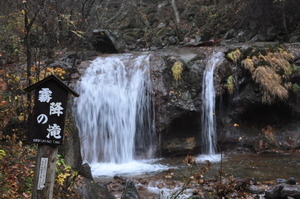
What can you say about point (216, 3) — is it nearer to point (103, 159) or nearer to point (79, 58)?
point (79, 58)

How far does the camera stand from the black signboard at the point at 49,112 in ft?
11.0

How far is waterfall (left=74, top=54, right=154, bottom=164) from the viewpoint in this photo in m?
10.5

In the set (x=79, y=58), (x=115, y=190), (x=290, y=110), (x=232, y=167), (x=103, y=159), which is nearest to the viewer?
(x=115, y=190)

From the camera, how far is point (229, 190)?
6195mm

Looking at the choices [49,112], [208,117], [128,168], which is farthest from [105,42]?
[49,112]

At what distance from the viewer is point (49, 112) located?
3.46 m

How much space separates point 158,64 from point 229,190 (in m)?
6.51

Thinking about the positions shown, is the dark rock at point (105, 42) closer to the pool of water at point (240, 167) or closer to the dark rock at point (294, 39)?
the pool of water at point (240, 167)

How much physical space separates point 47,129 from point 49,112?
0.21m

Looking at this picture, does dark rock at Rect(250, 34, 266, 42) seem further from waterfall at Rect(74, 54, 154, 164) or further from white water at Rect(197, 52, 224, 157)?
waterfall at Rect(74, 54, 154, 164)

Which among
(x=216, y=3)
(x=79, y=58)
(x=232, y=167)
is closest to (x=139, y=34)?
(x=216, y=3)

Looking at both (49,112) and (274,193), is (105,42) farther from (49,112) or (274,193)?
(49,112)

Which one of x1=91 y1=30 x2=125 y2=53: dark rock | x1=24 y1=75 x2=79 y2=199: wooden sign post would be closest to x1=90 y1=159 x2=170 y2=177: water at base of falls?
x1=24 y1=75 x2=79 y2=199: wooden sign post

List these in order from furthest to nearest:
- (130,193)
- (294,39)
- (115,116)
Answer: (294,39) → (115,116) → (130,193)
